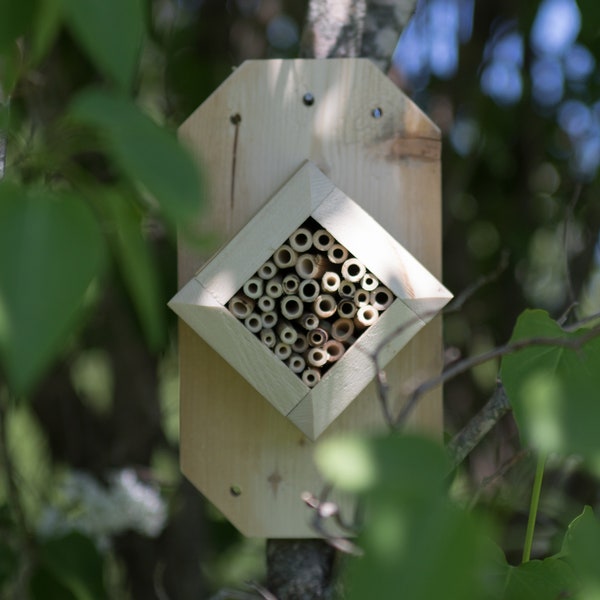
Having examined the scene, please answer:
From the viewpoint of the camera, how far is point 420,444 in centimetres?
55

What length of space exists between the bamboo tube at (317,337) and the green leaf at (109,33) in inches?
27.4

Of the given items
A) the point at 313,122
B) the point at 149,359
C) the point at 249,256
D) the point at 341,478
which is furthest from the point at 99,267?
the point at 149,359

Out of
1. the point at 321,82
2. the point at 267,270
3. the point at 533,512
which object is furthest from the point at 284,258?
the point at 533,512

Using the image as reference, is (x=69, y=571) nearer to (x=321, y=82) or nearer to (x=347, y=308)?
(x=347, y=308)

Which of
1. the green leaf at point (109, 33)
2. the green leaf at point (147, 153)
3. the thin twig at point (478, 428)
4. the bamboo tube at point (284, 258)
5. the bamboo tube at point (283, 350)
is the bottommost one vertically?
the thin twig at point (478, 428)

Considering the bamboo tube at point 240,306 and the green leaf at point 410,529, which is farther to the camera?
the bamboo tube at point 240,306

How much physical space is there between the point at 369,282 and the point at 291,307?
103mm

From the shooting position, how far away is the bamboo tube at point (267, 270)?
1271 millimetres

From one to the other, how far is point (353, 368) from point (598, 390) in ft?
2.13

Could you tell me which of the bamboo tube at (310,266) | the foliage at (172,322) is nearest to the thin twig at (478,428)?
the foliage at (172,322)

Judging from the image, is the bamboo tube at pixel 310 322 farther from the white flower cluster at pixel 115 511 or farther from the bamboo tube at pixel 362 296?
the white flower cluster at pixel 115 511

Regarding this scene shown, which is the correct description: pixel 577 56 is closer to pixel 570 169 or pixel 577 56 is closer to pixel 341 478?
pixel 570 169

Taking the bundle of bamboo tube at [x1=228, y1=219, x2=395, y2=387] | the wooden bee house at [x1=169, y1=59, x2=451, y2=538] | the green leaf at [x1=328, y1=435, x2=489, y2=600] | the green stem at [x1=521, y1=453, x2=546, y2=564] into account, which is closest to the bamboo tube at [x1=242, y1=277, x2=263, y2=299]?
the bundle of bamboo tube at [x1=228, y1=219, x2=395, y2=387]

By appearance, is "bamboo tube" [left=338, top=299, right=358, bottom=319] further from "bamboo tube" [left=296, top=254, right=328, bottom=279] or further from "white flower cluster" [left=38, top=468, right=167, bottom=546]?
"white flower cluster" [left=38, top=468, right=167, bottom=546]
